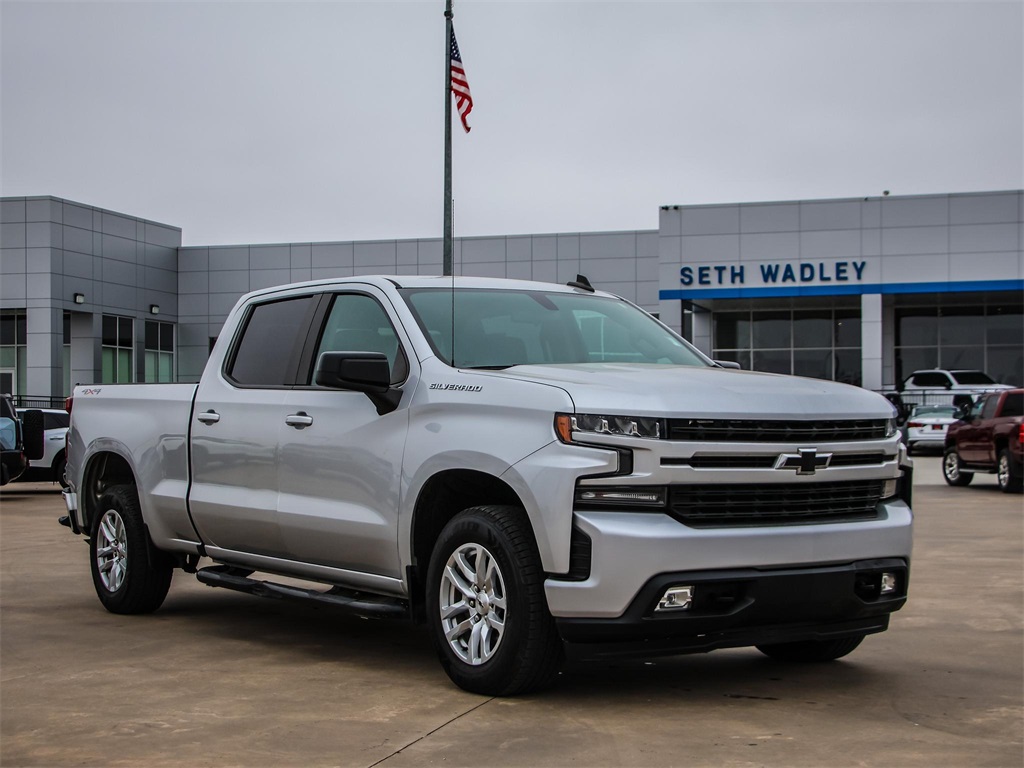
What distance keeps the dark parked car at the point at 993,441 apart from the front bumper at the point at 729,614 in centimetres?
1565

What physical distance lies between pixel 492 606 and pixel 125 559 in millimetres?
3615

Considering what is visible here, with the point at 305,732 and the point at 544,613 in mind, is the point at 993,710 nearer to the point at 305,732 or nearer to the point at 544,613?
the point at 544,613

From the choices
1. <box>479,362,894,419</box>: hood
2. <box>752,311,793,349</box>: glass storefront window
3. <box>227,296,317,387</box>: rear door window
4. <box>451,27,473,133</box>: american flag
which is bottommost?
<box>479,362,894,419</box>: hood

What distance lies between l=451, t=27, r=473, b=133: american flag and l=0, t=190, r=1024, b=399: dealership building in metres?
22.7

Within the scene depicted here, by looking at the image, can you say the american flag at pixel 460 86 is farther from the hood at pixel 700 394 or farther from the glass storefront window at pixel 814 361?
the glass storefront window at pixel 814 361

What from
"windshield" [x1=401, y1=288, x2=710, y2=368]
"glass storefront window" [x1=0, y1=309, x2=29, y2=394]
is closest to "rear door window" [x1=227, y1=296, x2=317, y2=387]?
"windshield" [x1=401, y1=288, x2=710, y2=368]

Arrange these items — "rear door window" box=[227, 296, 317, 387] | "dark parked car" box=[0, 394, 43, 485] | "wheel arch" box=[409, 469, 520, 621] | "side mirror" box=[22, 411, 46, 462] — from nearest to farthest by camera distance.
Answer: "wheel arch" box=[409, 469, 520, 621] → "rear door window" box=[227, 296, 317, 387] → "side mirror" box=[22, 411, 46, 462] → "dark parked car" box=[0, 394, 43, 485]

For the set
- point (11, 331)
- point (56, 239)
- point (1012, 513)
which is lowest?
point (1012, 513)

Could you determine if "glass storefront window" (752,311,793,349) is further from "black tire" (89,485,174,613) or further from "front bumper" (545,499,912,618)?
"front bumper" (545,499,912,618)

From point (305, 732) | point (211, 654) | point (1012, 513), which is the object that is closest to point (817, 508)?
point (305, 732)

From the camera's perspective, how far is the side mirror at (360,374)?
20.7 ft

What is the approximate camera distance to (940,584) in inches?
396

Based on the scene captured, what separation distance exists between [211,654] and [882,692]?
3.47 meters

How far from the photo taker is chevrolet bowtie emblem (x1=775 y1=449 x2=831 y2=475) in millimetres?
5691
